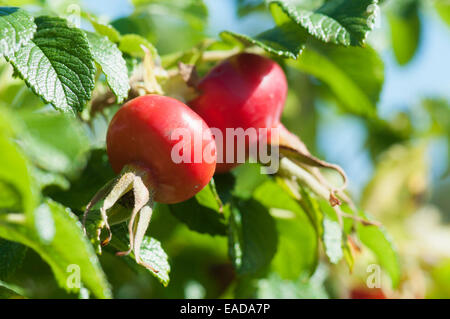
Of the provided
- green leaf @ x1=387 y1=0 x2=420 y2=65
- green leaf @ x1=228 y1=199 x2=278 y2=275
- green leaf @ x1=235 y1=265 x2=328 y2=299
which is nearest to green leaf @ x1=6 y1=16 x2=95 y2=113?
green leaf @ x1=228 y1=199 x2=278 y2=275

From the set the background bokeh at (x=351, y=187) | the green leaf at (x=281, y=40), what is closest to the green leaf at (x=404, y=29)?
the background bokeh at (x=351, y=187)

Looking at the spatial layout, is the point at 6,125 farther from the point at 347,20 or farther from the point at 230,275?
the point at 230,275

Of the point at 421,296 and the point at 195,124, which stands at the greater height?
the point at 195,124

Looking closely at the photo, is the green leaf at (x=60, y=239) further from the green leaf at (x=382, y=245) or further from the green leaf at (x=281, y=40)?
the green leaf at (x=382, y=245)

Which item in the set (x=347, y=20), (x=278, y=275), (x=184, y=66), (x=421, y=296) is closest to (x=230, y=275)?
(x=278, y=275)

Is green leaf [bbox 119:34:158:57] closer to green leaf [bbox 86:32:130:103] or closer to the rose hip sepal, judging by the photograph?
green leaf [bbox 86:32:130:103]

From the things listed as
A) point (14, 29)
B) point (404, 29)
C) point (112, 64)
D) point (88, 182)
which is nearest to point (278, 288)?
point (88, 182)

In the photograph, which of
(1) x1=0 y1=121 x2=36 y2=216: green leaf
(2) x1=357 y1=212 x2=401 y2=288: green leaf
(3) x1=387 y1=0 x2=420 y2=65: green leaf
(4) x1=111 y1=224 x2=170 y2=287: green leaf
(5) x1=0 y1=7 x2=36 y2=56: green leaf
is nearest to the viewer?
(1) x1=0 y1=121 x2=36 y2=216: green leaf
